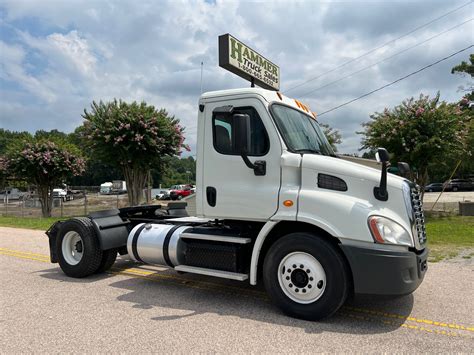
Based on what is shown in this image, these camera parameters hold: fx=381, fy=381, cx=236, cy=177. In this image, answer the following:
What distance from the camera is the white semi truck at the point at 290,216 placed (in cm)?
424

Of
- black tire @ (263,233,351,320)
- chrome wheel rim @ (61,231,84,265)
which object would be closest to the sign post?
black tire @ (263,233,351,320)

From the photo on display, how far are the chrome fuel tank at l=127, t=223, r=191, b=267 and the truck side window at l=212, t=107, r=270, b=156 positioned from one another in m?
1.51

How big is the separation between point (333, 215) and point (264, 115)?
1.56 metres

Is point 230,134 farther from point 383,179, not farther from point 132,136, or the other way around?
point 132,136

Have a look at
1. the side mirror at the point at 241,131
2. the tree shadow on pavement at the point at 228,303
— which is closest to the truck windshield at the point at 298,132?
the side mirror at the point at 241,131

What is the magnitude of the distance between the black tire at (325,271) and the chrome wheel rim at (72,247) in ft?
12.5

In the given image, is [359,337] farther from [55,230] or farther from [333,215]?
[55,230]

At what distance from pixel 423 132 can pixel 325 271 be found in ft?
45.0

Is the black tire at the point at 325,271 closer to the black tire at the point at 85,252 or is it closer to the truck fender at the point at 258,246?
the truck fender at the point at 258,246

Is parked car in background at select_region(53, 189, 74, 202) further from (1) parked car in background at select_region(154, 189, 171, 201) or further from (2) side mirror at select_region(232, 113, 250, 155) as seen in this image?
(2) side mirror at select_region(232, 113, 250, 155)

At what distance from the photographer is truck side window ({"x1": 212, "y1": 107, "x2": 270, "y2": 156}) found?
4.93 meters

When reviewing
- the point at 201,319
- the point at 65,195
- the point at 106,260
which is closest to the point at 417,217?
the point at 201,319

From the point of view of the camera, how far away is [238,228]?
5.37 m

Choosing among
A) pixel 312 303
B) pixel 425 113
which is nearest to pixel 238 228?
pixel 312 303
